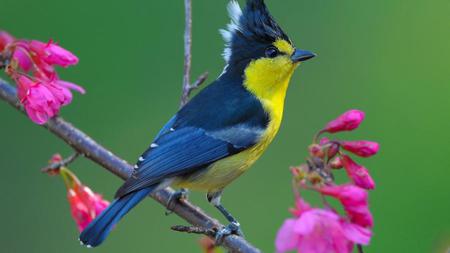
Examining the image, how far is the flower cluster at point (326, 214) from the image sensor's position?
2160 millimetres

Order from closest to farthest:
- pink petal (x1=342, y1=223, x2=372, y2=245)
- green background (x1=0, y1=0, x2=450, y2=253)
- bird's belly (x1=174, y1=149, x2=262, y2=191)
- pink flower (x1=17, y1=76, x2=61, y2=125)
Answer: pink petal (x1=342, y1=223, x2=372, y2=245)
pink flower (x1=17, y1=76, x2=61, y2=125)
bird's belly (x1=174, y1=149, x2=262, y2=191)
green background (x1=0, y1=0, x2=450, y2=253)

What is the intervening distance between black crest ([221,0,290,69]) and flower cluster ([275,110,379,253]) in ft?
3.71

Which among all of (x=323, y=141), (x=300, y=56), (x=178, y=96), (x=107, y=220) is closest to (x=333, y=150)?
(x=323, y=141)

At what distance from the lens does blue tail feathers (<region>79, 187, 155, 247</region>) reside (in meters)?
2.87

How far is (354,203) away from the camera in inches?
87.0

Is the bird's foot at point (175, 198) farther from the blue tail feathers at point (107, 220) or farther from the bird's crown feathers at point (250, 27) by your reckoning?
the bird's crown feathers at point (250, 27)

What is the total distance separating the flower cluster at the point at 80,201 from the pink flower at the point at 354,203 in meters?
1.17

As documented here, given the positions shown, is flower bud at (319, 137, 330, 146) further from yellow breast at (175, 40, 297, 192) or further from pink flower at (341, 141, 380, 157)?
yellow breast at (175, 40, 297, 192)

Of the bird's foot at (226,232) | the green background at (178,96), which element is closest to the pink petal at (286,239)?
the bird's foot at (226,232)

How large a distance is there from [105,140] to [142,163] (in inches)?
78.1

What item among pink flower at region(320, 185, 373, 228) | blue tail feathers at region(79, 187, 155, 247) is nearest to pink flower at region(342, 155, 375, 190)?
pink flower at region(320, 185, 373, 228)

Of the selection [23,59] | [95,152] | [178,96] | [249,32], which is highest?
[23,59]

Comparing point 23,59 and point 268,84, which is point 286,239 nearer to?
point 23,59

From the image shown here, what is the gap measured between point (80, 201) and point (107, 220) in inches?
10.4
